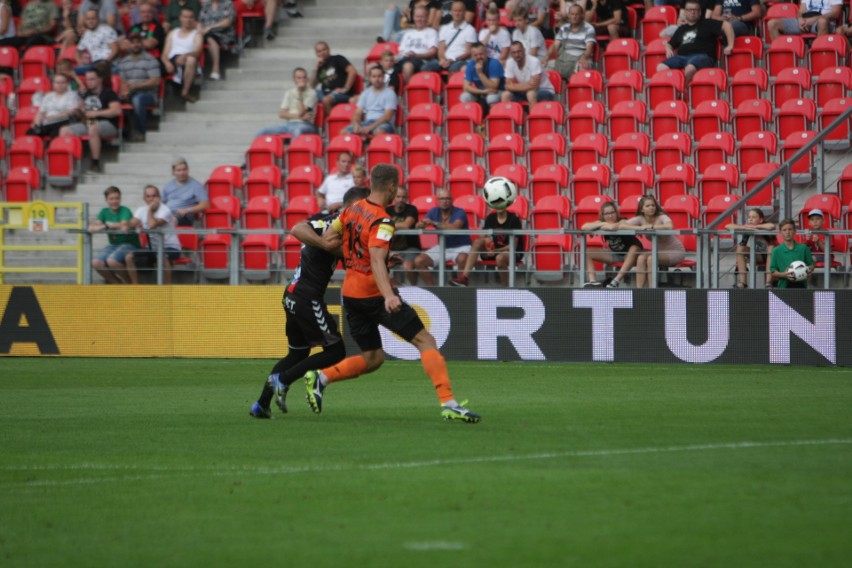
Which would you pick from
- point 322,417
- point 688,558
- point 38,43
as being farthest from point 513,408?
point 38,43

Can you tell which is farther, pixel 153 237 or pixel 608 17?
pixel 608 17

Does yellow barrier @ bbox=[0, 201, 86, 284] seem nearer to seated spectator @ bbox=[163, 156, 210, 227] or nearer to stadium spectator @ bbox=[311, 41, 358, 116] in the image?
seated spectator @ bbox=[163, 156, 210, 227]

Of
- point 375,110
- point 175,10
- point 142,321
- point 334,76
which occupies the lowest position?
point 142,321

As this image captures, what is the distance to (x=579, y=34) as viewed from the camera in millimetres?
22078

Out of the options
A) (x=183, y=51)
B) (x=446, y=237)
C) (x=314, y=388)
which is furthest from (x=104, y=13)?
(x=314, y=388)

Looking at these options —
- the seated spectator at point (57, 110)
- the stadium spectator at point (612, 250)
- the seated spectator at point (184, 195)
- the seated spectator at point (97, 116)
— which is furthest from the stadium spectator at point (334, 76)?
the stadium spectator at point (612, 250)

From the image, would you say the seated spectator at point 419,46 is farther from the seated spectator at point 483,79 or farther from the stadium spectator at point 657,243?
the stadium spectator at point 657,243

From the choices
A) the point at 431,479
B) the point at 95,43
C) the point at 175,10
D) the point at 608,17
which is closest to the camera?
the point at 431,479

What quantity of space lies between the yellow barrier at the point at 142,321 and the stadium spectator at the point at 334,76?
18.6 ft

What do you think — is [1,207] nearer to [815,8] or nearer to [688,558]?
[815,8]

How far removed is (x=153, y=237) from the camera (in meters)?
19.6

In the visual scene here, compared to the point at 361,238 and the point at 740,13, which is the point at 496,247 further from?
the point at 361,238

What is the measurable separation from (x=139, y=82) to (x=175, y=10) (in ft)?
7.23

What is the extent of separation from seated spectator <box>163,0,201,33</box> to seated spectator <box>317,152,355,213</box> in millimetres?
6905
